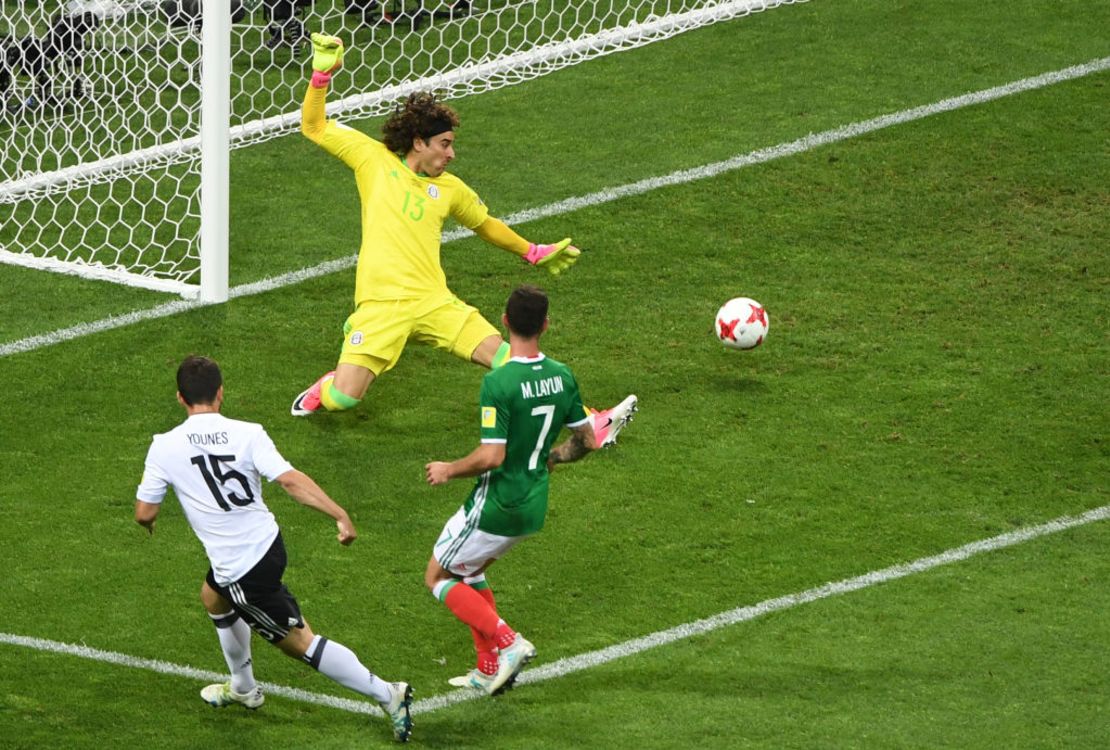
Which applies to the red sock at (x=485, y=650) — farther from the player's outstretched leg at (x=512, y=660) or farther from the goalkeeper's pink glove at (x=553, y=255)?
the goalkeeper's pink glove at (x=553, y=255)

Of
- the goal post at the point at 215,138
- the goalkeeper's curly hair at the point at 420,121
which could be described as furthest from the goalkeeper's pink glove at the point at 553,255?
the goal post at the point at 215,138

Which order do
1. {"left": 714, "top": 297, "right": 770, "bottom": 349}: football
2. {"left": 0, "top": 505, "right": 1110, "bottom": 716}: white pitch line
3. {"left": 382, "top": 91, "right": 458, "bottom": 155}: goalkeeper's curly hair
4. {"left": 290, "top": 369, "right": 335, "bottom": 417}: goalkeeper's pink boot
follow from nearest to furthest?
{"left": 0, "top": 505, "right": 1110, "bottom": 716}: white pitch line
{"left": 382, "top": 91, "right": 458, "bottom": 155}: goalkeeper's curly hair
{"left": 290, "top": 369, "right": 335, "bottom": 417}: goalkeeper's pink boot
{"left": 714, "top": 297, "right": 770, "bottom": 349}: football

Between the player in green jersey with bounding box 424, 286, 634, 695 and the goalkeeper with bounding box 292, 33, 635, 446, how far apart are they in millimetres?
2275

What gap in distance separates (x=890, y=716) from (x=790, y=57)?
28.1ft

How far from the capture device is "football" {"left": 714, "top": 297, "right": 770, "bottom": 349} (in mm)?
10508

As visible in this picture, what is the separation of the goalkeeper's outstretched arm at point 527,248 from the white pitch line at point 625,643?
2483 millimetres

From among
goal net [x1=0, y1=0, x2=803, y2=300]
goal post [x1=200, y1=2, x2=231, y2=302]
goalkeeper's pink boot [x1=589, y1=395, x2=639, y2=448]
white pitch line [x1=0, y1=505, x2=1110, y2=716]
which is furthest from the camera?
goal net [x1=0, y1=0, x2=803, y2=300]

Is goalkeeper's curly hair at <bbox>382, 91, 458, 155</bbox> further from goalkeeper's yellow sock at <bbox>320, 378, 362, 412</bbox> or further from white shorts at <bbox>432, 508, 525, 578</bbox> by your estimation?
white shorts at <bbox>432, 508, 525, 578</bbox>

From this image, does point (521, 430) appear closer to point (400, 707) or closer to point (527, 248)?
point (400, 707)

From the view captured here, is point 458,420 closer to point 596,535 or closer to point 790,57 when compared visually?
point 596,535

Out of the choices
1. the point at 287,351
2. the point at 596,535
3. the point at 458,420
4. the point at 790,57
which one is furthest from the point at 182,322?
the point at 790,57

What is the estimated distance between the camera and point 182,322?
36.8ft

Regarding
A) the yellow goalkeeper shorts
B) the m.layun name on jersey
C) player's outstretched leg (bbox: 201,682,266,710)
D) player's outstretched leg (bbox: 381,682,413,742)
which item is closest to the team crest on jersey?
the m.layun name on jersey

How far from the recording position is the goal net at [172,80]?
40.8ft
